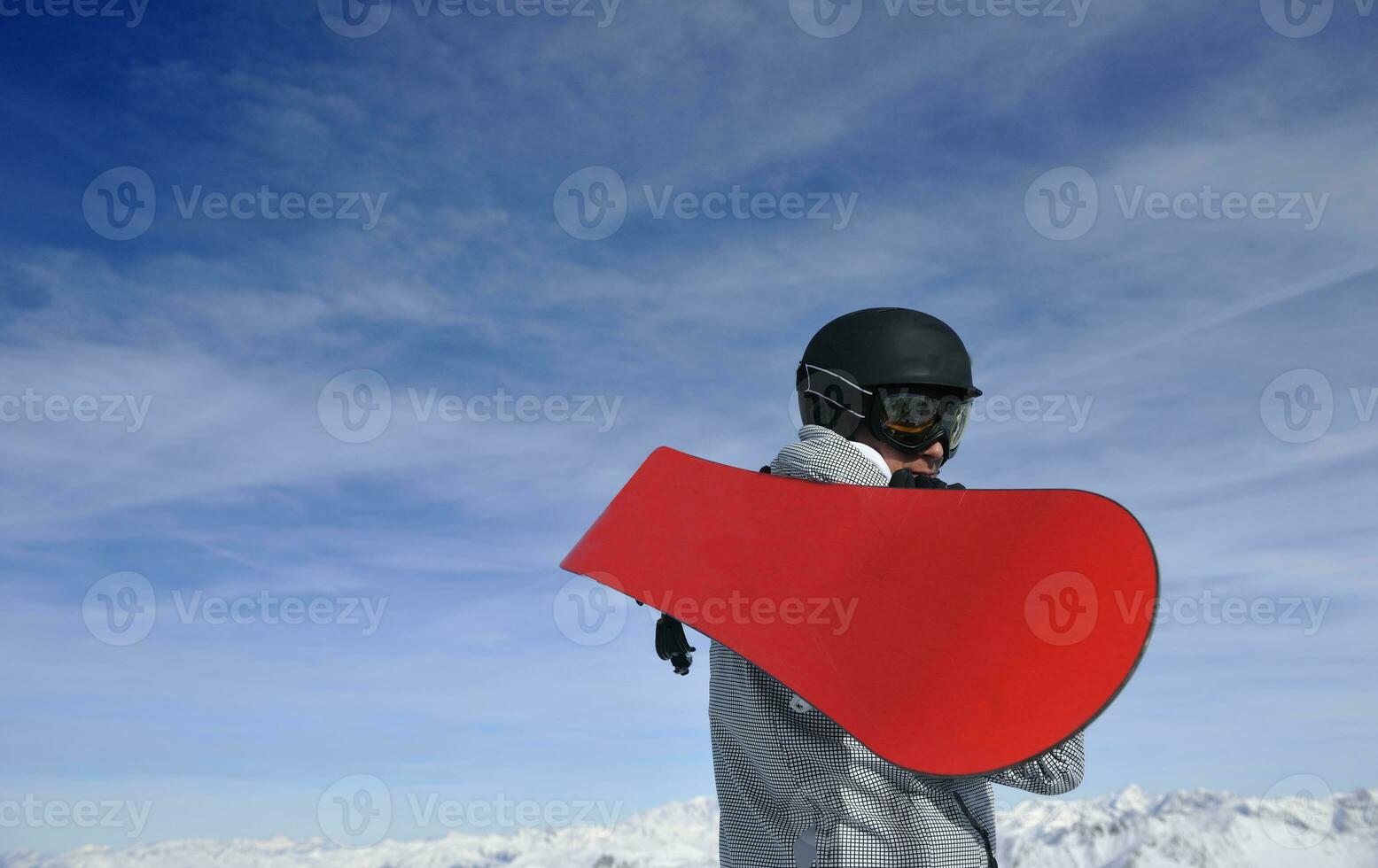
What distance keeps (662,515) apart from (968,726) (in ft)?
3.99

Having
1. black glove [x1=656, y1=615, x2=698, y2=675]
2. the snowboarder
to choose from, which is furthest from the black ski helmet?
black glove [x1=656, y1=615, x2=698, y2=675]

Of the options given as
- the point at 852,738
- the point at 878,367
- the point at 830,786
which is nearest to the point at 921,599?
the point at 852,738

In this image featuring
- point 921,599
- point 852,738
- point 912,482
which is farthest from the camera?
point 912,482

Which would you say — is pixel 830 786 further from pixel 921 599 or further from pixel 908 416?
pixel 908 416

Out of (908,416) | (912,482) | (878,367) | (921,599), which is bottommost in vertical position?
(921,599)

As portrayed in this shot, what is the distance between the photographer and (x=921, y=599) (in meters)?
2.60

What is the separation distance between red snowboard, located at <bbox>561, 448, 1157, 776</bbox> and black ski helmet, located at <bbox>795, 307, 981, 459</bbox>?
0.51 meters

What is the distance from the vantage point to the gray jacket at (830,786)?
9.00 feet

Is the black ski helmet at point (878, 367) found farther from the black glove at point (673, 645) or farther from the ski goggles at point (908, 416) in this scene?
the black glove at point (673, 645)

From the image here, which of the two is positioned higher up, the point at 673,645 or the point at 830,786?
the point at 673,645

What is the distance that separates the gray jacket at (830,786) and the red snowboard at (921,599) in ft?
0.75

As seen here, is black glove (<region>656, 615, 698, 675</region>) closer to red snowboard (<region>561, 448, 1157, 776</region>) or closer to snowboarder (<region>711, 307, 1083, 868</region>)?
snowboarder (<region>711, 307, 1083, 868</region>)

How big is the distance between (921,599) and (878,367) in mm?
1044

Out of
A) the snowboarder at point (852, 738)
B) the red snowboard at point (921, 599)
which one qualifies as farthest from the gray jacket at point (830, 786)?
the red snowboard at point (921, 599)
